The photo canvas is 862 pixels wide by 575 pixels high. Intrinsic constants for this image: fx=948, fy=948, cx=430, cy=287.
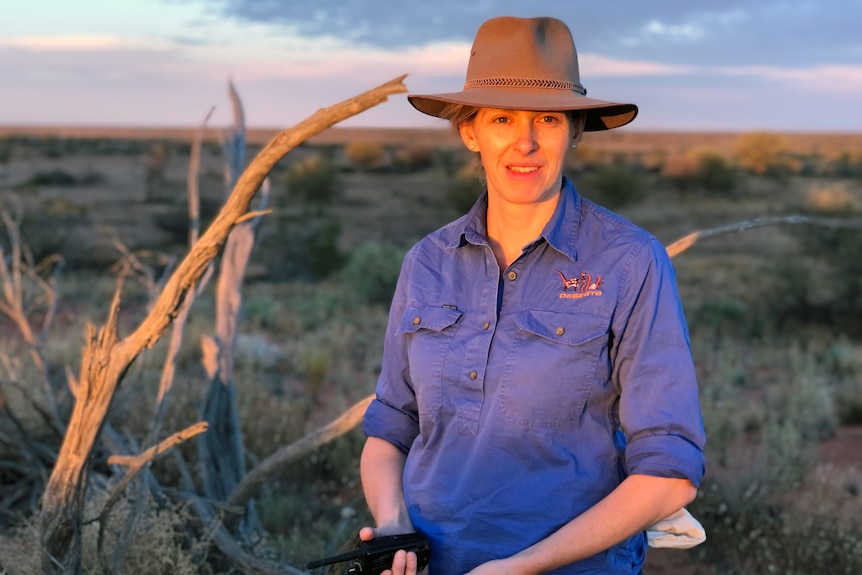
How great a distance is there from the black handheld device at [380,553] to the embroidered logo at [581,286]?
615 mm

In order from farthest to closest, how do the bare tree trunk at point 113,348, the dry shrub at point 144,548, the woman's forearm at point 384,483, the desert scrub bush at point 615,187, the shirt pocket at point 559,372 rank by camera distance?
the desert scrub bush at point 615,187, the dry shrub at point 144,548, the bare tree trunk at point 113,348, the woman's forearm at point 384,483, the shirt pocket at point 559,372

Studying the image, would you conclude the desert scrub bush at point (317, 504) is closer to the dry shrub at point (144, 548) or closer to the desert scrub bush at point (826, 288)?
the dry shrub at point (144, 548)

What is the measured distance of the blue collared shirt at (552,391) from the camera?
188 centimetres

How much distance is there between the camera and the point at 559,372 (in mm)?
1940

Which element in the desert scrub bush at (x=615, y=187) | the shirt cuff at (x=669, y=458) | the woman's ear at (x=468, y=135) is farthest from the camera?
the desert scrub bush at (x=615, y=187)

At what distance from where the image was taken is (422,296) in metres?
2.20

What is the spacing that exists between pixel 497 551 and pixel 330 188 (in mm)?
31832

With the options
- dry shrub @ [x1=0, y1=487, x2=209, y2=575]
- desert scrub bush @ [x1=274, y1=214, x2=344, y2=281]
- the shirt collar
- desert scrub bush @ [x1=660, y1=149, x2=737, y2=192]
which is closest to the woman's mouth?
the shirt collar

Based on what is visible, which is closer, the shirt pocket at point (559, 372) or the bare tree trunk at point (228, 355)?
the shirt pocket at point (559, 372)

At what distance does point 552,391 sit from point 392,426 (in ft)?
1.72

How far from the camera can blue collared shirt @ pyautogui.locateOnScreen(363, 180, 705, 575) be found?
73.8 inches

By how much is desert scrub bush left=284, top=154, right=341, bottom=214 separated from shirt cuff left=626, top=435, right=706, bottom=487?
30.6 metres

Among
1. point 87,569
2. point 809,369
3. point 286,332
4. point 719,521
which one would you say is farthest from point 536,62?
point 286,332

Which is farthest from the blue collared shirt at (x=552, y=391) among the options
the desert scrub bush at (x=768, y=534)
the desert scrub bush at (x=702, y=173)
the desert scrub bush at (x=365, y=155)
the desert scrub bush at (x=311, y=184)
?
the desert scrub bush at (x=365, y=155)
